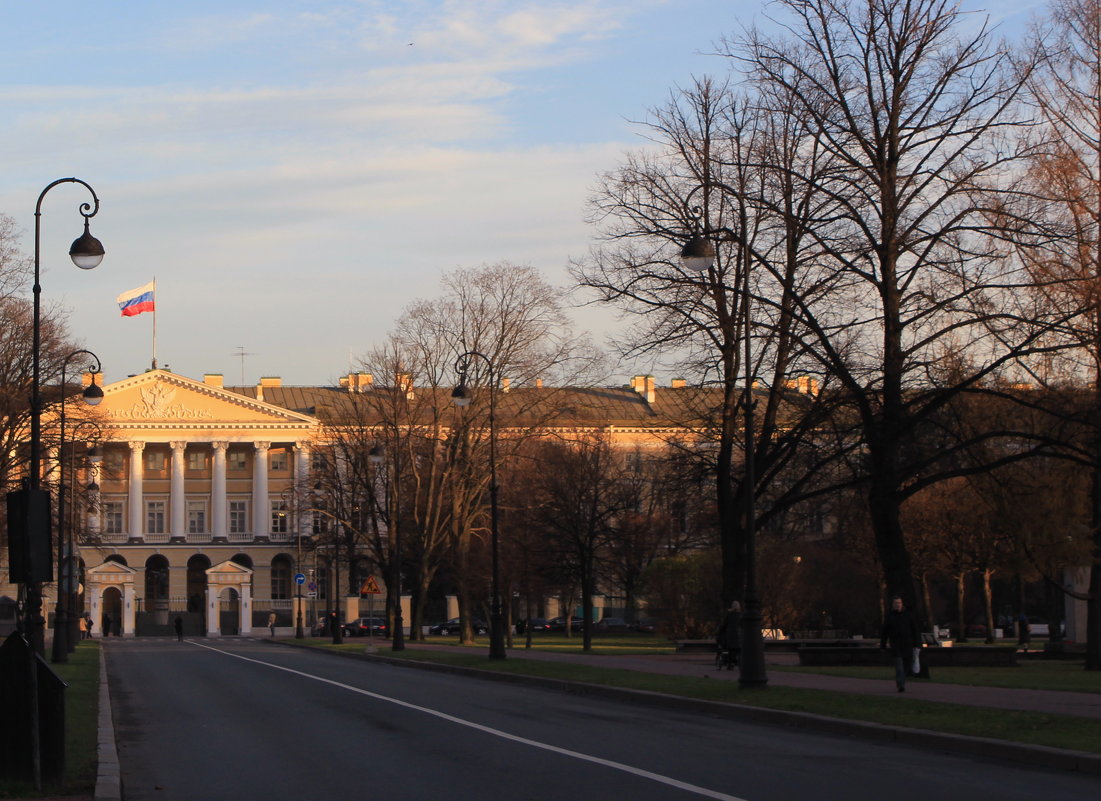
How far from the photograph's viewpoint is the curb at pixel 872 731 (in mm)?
13753

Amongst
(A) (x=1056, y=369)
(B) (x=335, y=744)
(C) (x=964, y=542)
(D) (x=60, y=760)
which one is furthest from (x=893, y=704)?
(C) (x=964, y=542)

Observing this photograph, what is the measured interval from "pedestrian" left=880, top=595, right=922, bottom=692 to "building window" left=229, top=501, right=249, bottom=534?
94415mm

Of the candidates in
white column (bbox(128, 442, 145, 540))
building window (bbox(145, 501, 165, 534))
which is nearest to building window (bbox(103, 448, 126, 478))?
white column (bbox(128, 442, 145, 540))

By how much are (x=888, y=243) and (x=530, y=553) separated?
31.9 m

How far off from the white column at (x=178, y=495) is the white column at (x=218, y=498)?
2296mm

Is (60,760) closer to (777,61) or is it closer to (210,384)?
(777,61)

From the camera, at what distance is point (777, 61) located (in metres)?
32.5

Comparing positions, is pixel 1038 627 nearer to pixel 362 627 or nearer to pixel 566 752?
pixel 362 627

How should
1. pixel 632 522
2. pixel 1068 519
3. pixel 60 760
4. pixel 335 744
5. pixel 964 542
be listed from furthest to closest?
pixel 632 522 < pixel 964 542 < pixel 1068 519 < pixel 335 744 < pixel 60 760

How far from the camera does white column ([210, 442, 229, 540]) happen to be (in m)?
112

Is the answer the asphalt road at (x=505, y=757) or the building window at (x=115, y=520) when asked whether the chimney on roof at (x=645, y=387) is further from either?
the asphalt road at (x=505, y=757)

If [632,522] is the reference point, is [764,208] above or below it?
above

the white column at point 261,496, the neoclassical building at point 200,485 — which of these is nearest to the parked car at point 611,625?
the neoclassical building at point 200,485

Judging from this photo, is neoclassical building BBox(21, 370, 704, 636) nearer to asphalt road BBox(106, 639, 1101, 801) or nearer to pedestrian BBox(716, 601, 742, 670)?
pedestrian BBox(716, 601, 742, 670)
